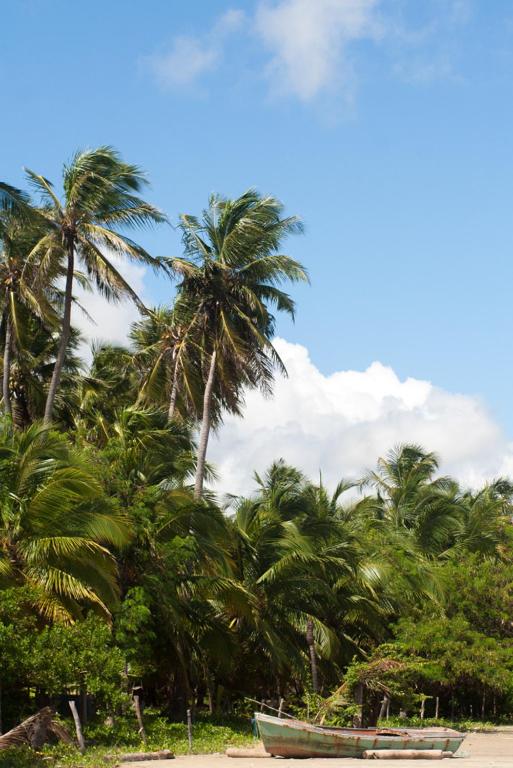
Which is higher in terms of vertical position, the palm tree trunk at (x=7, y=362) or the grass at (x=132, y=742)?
the palm tree trunk at (x=7, y=362)

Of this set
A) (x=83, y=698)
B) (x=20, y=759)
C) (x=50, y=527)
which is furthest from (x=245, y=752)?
(x=20, y=759)

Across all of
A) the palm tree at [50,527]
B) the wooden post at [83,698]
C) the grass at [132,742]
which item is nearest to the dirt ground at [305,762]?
the grass at [132,742]

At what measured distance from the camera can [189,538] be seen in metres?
22.6

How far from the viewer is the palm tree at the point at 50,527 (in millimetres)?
18641

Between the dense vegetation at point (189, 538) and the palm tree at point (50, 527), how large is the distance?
0.15 ft

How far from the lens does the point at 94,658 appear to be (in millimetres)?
18828

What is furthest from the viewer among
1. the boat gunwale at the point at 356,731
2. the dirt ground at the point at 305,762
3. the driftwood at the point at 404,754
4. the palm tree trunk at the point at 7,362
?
the palm tree trunk at the point at 7,362

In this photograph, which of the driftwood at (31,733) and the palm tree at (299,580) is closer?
the driftwood at (31,733)

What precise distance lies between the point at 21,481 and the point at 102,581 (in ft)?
9.06

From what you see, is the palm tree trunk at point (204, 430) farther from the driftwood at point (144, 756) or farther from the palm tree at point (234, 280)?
the driftwood at point (144, 756)

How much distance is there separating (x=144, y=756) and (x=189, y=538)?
548 centimetres

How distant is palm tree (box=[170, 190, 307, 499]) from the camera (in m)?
31.4

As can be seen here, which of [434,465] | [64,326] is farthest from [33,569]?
[434,465]

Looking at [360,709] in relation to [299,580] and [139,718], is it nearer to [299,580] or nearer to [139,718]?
[299,580]
